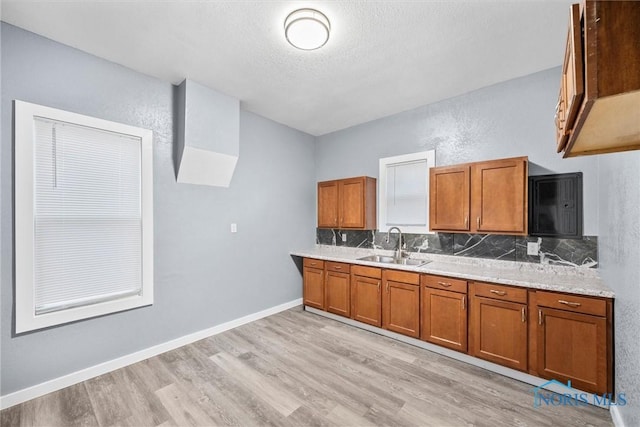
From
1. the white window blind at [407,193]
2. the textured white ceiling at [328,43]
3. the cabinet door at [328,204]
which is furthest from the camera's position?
the cabinet door at [328,204]

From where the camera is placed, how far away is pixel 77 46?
230cm

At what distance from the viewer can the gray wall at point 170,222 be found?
2.07 meters

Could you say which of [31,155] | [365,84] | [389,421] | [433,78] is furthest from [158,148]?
[389,421]

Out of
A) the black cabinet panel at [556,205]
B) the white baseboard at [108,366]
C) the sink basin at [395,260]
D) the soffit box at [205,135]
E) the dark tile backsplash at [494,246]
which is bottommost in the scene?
the white baseboard at [108,366]

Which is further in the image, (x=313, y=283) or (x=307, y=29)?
(x=313, y=283)

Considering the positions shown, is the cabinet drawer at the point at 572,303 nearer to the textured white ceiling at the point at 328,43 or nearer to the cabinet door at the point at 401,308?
the cabinet door at the point at 401,308

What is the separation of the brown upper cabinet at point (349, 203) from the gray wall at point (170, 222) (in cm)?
50

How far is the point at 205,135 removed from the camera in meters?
2.96

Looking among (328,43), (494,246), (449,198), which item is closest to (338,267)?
(449,198)

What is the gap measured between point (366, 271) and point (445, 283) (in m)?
0.94

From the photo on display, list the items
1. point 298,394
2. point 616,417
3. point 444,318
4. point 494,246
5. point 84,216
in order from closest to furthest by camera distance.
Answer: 1. point 616,417
2. point 298,394
3. point 84,216
4. point 444,318
5. point 494,246

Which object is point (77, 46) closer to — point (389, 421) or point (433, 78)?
point (433, 78)

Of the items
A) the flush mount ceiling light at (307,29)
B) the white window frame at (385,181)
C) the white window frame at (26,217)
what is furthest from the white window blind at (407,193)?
the white window frame at (26,217)

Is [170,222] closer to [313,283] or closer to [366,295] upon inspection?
[313,283]
